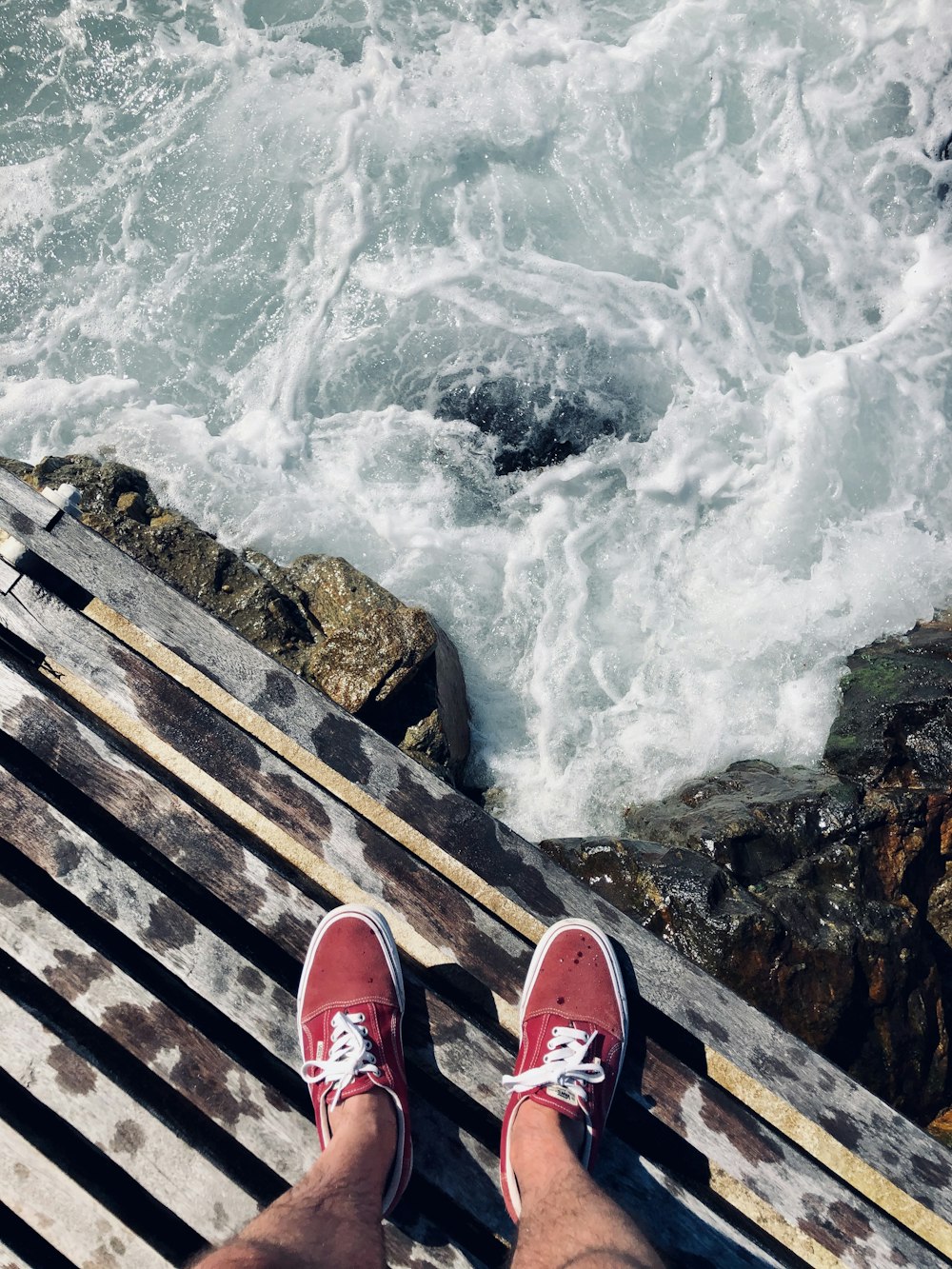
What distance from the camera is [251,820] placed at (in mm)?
2699

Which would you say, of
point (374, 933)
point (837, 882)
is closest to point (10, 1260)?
point (374, 933)

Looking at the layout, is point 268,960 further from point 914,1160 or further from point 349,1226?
point 914,1160

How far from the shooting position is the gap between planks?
7.73 ft

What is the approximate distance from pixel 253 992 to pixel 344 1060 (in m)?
0.34

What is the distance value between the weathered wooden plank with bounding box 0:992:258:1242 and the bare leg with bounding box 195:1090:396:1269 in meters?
0.28

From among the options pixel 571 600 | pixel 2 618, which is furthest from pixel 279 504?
pixel 2 618

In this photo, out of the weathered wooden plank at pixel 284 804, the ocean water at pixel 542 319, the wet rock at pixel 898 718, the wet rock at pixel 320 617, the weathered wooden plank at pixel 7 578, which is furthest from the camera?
the ocean water at pixel 542 319

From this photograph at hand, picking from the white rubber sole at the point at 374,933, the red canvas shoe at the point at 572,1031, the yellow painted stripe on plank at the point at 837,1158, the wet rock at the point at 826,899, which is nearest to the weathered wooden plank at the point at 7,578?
the white rubber sole at the point at 374,933

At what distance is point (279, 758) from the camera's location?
8.97 feet

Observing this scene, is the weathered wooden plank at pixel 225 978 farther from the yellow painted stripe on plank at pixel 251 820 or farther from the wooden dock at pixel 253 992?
the yellow painted stripe on plank at pixel 251 820

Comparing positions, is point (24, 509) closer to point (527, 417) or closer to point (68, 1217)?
point (68, 1217)

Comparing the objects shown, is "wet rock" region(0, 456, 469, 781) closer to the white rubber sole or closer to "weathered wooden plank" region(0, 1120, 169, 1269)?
the white rubber sole

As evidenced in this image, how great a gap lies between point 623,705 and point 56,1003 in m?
3.10

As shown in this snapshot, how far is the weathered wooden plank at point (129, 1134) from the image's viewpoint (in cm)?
219
